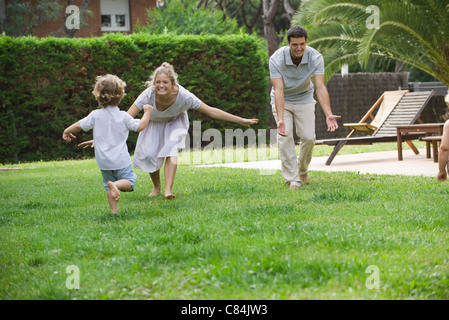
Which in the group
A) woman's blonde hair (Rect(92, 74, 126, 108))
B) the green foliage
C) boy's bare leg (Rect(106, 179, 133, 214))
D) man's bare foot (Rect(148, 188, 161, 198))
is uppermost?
the green foliage

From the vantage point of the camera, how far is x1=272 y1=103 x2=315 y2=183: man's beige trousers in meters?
7.91

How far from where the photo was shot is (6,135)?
49.2 feet

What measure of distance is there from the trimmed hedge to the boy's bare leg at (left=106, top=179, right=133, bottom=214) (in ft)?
30.9

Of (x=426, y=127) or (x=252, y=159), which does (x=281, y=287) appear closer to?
(x=426, y=127)

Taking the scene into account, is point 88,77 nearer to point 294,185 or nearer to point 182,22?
point 294,185

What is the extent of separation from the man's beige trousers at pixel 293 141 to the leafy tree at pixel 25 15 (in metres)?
20.4

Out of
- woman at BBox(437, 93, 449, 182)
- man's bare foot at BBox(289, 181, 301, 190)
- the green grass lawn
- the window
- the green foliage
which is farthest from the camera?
the window

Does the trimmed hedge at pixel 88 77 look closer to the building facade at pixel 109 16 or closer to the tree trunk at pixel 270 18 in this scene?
the building facade at pixel 109 16

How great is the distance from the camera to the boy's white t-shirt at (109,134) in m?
6.41

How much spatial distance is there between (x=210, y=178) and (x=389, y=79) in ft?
41.6

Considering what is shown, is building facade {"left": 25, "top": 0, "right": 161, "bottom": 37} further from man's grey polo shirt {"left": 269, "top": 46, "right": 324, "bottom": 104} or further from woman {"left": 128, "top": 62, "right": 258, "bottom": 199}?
woman {"left": 128, "top": 62, "right": 258, "bottom": 199}

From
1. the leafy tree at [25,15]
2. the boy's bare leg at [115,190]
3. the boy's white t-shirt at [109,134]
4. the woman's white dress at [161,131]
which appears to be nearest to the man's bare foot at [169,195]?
the woman's white dress at [161,131]

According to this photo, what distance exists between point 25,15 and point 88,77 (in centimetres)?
1211

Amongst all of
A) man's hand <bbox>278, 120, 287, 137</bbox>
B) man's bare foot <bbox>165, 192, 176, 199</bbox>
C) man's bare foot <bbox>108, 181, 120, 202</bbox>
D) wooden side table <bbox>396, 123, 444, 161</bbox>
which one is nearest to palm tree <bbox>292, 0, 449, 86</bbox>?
wooden side table <bbox>396, 123, 444, 161</bbox>
